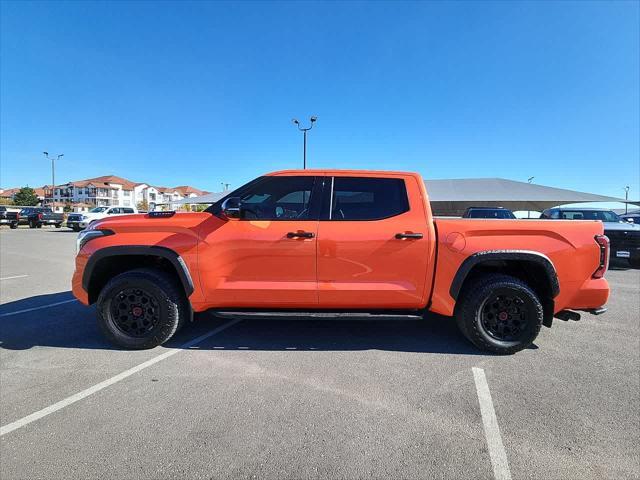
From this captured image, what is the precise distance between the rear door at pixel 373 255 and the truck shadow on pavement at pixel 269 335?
569 millimetres

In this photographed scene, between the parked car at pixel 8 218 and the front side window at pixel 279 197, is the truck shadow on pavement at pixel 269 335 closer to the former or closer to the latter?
the front side window at pixel 279 197

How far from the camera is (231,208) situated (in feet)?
10.9

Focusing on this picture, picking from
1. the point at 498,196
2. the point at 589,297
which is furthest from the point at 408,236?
the point at 498,196

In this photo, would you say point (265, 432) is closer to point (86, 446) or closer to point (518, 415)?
point (86, 446)

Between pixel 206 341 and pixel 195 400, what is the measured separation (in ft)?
3.96

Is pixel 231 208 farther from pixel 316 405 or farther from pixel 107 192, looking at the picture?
pixel 107 192

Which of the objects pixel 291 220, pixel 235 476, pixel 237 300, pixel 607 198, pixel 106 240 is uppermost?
pixel 607 198

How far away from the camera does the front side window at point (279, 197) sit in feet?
11.7

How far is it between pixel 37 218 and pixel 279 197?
125 feet

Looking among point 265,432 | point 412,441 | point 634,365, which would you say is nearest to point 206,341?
point 265,432

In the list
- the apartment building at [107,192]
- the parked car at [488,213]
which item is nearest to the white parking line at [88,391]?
the parked car at [488,213]

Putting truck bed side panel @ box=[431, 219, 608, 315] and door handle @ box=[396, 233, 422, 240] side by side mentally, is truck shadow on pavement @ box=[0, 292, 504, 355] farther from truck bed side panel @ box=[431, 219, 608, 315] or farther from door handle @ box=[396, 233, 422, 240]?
door handle @ box=[396, 233, 422, 240]

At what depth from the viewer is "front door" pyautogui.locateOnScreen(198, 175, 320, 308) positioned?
11.2 feet

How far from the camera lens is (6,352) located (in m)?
3.52
